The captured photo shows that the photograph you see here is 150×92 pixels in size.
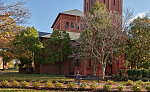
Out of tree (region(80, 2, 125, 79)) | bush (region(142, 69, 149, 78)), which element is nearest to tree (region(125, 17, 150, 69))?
tree (region(80, 2, 125, 79))

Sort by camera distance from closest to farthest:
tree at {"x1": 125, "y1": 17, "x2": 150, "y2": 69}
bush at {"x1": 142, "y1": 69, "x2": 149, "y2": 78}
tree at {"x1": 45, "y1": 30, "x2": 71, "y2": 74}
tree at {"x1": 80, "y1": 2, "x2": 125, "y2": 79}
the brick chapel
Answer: bush at {"x1": 142, "y1": 69, "x2": 149, "y2": 78}, tree at {"x1": 80, "y1": 2, "x2": 125, "y2": 79}, tree at {"x1": 125, "y1": 17, "x2": 150, "y2": 69}, the brick chapel, tree at {"x1": 45, "y1": 30, "x2": 71, "y2": 74}

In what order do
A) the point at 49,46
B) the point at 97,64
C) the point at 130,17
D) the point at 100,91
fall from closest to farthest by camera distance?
the point at 100,91
the point at 130,17
the point at 97,64
the point at 49,46

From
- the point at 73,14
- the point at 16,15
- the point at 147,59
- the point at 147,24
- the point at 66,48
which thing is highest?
the point at 73,14

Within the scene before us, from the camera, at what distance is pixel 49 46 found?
27297mm

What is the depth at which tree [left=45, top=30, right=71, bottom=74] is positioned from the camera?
26.5 meters

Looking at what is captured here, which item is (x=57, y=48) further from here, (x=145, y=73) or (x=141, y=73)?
(x=145, y=73)

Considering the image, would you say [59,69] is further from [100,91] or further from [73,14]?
[100,91]

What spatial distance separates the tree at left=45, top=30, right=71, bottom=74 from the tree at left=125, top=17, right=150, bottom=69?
1105cm

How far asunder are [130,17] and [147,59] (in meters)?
7.53

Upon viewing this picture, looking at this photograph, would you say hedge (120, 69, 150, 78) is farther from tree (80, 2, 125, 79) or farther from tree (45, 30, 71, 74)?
tree (45, 30, 71, 74)

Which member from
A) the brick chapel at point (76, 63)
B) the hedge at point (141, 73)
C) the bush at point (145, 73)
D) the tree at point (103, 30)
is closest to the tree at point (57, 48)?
the brick chapel at point (76, 63)

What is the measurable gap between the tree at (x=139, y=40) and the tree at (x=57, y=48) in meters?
11.0

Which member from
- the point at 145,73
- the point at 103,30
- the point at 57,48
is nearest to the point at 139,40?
the point at 145,73

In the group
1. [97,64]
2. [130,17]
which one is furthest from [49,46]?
[130,17]
